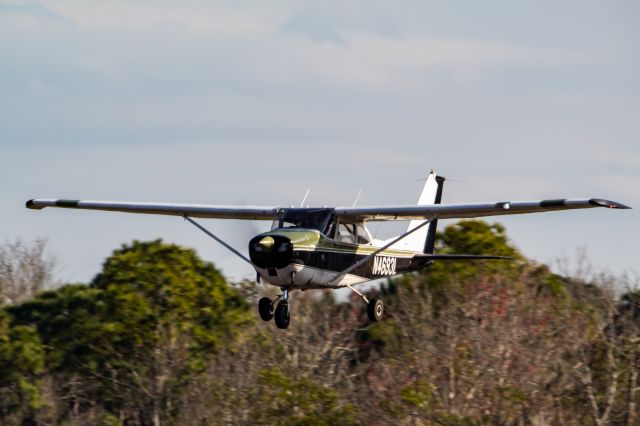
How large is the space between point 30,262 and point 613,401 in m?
33.4

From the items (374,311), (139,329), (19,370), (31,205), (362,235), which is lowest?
(19,370)

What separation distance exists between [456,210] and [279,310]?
367 cm

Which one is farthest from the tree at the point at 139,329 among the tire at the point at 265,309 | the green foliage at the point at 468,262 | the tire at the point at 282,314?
the tire at the point at 282,314

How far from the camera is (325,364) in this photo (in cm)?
4231

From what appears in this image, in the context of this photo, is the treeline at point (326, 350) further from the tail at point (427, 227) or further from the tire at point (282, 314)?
the tire at point (282, 314)

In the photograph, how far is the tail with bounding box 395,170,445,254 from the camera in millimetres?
25516

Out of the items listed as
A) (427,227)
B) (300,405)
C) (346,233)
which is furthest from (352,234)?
(300,405)

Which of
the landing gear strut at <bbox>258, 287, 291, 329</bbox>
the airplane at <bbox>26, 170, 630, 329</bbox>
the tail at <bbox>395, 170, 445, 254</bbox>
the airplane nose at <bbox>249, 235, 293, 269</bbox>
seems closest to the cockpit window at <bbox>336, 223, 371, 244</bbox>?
the airplane at <bbox>26, 170, 630, 329</bbox>

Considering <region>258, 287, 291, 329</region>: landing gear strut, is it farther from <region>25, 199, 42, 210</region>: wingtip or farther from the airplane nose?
<region>25, 199, 42, 210</region>: wingtip

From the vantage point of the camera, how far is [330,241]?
Answer: 70.2 feet

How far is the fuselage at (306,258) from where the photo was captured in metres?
20.0

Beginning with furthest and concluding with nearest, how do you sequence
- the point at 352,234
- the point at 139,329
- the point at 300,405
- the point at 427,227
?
the point at 139,329, the point at 300,405, the point at 427,227, the point at 352,234

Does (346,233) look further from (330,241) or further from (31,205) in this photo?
(31,205)

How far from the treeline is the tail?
9.49 meters
